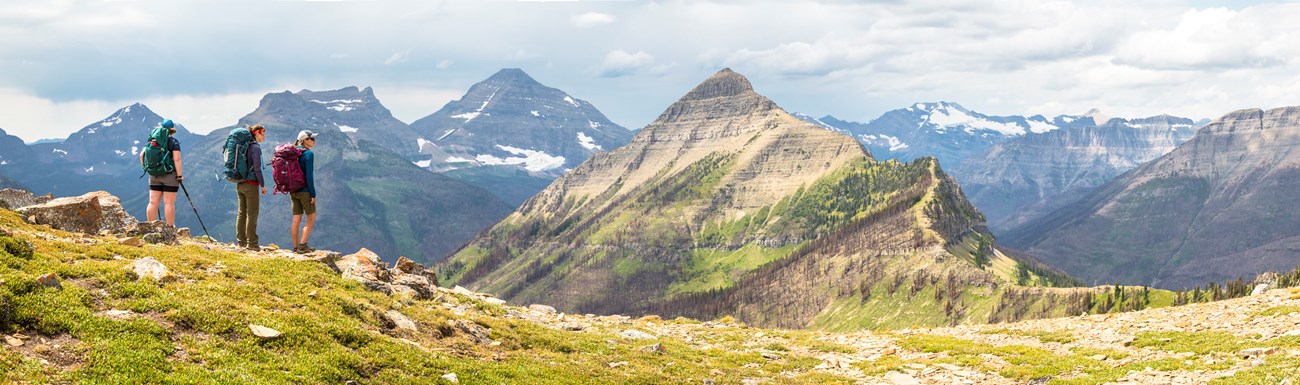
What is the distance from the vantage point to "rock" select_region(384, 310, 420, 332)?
2933 centimetres

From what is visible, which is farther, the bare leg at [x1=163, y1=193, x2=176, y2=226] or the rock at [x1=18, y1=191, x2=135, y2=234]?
the bare leg at [x1=163, y1=193, x2=176, y2=226]

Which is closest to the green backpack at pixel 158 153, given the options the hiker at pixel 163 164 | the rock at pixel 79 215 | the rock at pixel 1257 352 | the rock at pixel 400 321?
the hiker at pixel 163 164

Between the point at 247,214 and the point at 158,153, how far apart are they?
15.8ft

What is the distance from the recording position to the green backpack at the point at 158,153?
3503 centimetres

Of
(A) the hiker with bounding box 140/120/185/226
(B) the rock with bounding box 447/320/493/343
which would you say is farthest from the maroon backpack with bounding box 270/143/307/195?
(B) the rock with bounding box 447/320/493/343

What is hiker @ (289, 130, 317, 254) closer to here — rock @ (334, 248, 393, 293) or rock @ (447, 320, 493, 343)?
rock @ (334, 248, 393, 293)

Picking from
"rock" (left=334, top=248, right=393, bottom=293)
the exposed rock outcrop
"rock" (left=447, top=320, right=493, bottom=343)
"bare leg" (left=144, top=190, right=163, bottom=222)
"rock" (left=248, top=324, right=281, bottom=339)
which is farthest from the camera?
"bare leg" (left=144, top=190, right=163, bottom=222)

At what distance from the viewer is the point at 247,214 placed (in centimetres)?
3762

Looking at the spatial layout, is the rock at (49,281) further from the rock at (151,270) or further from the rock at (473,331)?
the rock at (473,331)

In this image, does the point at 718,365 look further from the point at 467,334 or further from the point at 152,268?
the point at 152,268

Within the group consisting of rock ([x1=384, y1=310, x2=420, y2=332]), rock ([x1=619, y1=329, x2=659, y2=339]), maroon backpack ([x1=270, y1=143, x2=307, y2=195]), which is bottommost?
rock ([x1=619, y1=329, x2=659, y2=339])

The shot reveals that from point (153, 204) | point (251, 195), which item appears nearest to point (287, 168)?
point (251, 195)

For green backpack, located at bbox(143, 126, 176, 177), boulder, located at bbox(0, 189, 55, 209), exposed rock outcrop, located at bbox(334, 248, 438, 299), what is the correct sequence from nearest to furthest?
green backpack, located at bbox(143, 126, 176, 177), exposed rock outcrop, located at bbox(334, 248, 438, 299), boulder, located at bbox(0, 189, 55, 209)

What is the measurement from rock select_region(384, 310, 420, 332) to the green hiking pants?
1143 cm
